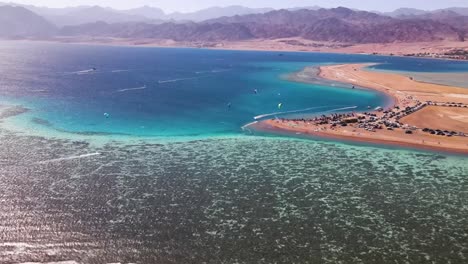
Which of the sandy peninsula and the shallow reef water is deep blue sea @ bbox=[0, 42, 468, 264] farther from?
the sandy peninsula

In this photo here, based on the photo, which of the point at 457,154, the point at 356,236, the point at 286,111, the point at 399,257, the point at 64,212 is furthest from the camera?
the point at 286,111

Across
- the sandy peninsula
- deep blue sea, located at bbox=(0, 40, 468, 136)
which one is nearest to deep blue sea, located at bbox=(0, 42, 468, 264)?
deep blue sea, located at bbox=(0, 40, 468, 136)

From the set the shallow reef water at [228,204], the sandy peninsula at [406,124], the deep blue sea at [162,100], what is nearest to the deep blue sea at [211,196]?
the shallow reef water at [228,204]

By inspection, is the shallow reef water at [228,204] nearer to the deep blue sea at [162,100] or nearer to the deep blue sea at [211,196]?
the deep blue sea at [211,196]

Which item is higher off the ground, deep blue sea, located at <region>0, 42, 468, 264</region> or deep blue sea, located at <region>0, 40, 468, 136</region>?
deep blue sea, located at <region>0, 40, 468, 136</region>

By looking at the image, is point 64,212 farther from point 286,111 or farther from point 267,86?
point 267,86

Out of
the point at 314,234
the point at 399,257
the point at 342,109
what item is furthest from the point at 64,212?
the point at 342,109
